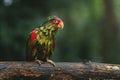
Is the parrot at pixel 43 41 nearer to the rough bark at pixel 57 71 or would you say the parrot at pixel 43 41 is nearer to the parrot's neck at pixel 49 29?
the parrot's neck at pixel 49 29

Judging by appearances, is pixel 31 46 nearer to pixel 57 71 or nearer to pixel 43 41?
pixel 43 41

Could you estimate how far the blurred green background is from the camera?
27.3ft

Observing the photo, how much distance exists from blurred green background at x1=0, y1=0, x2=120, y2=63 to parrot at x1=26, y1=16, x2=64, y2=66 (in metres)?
2.98

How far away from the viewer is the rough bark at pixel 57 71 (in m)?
4.87

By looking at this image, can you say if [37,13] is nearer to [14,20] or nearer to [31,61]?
[14,20]

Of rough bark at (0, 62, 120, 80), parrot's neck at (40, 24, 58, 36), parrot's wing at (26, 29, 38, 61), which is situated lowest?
rough bark at (0, 62, 120, 80)

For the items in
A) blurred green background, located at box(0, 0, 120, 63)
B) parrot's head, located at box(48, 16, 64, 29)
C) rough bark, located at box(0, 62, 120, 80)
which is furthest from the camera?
blurred green background, located at box(0, 0, 120, 63)

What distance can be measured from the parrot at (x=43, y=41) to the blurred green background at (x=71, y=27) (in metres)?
2.98

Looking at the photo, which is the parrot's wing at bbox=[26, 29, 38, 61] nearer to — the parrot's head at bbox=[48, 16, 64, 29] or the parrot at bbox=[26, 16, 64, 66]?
the parrot at bbox=[26, 16, 64, 66]

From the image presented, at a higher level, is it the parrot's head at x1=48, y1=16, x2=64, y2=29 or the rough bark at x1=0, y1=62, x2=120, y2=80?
the parrot's head at x1=48, y1=16, x2=64, y2=29

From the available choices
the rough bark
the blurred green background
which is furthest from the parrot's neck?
the blurred green background

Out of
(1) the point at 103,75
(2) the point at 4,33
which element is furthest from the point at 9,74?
(2) the point at 4,33

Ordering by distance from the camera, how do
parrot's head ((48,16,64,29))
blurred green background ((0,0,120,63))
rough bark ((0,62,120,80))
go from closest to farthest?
rough bark ((0,62,120,80)), parrot's head ((48,16,64,29)), blurred green background ((0,0,120,63))

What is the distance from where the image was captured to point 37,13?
9008 mm
